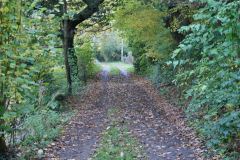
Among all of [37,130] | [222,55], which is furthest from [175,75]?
[37,130]

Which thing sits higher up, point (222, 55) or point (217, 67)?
point (222, 55)

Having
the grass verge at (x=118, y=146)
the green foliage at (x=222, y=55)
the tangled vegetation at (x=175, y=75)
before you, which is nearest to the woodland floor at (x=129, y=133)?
the grass verge at (x=118, y=146)

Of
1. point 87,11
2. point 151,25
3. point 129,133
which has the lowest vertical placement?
point 129,133

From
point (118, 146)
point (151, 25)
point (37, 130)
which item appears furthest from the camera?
point (151, 25)

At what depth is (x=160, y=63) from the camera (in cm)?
1861

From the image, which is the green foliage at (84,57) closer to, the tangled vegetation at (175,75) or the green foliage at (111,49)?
the tangled vegetation at (175,75)

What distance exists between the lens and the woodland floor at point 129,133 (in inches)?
250

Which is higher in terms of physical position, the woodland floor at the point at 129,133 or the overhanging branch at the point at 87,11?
the overhanging branch at the point at 87,11

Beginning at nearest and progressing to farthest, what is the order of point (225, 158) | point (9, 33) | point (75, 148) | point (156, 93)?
point (9, 33), point (225, 158), point (75, 148), point (156, 93)

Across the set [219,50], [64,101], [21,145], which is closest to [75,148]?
[21,145]

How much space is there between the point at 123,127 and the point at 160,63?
10672 mm

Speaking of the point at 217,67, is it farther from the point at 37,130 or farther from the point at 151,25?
the point at 151,25

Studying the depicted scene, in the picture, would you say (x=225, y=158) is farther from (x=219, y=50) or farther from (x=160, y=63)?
(x=160, y=63)

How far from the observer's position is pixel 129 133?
8062 mm
